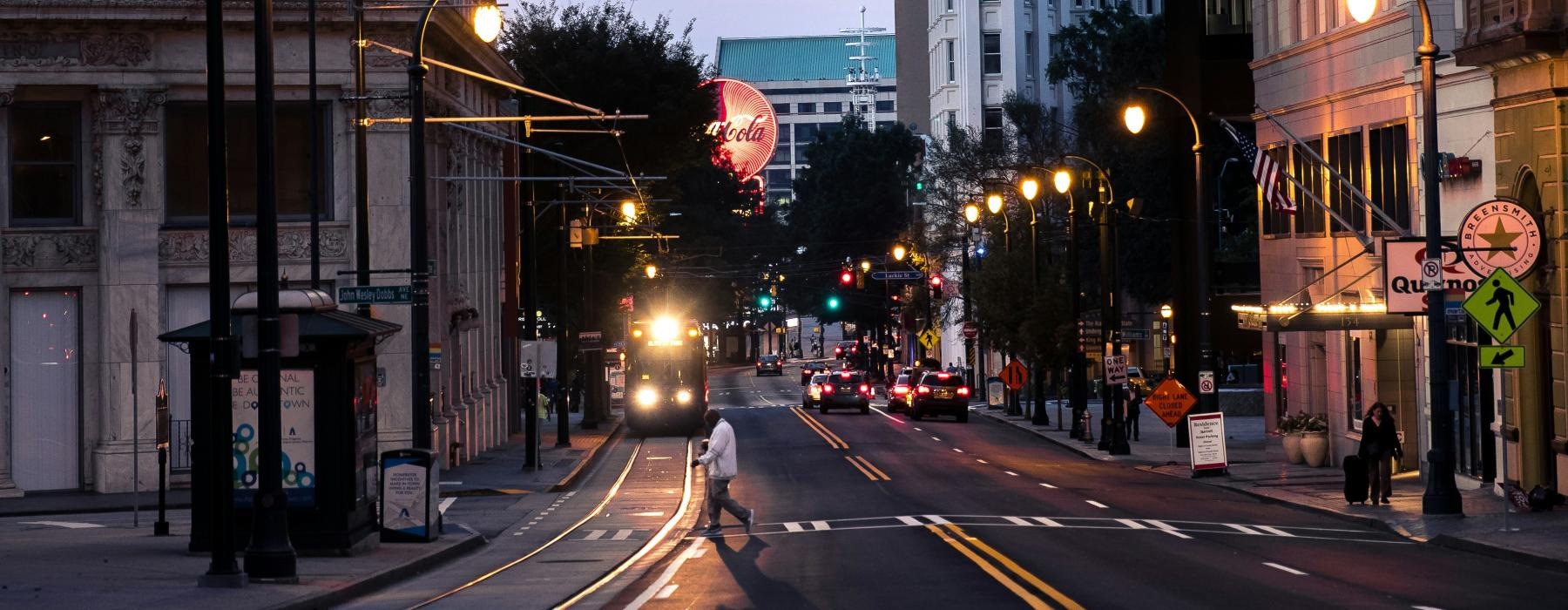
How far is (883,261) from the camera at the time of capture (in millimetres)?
121812

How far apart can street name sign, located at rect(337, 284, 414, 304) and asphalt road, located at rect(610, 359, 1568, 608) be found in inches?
209

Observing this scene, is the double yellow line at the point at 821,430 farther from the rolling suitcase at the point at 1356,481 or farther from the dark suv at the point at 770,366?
the dark suv at the point at 770,366

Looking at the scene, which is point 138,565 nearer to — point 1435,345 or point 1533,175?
point 1435,345

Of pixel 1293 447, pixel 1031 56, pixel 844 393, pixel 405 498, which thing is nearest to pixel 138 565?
pixel 405 498

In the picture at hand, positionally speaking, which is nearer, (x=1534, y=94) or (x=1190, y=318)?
(x=1534, y=94)

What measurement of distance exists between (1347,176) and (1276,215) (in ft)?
17.0

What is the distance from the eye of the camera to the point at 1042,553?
2106 cm

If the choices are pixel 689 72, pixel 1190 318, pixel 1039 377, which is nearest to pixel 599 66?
pixel 689 72

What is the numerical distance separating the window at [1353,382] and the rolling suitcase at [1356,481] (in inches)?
367

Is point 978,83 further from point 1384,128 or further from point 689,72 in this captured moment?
point 1384,128

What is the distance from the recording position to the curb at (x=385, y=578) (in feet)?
56.1

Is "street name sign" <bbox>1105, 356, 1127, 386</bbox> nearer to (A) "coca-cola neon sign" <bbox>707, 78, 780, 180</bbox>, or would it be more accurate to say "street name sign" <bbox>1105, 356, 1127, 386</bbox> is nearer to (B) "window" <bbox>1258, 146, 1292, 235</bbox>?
(B) "window" <bbox>1258, 146, 1292, 235</bbox>

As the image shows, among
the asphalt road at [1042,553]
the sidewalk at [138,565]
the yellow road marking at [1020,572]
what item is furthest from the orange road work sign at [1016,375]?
the yellow road marking at [1020,572]

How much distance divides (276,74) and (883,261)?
87341mm
